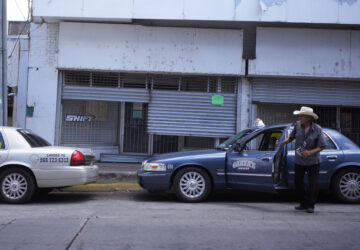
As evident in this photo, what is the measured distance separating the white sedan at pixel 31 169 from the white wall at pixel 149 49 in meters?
5.12

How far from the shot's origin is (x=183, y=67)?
39.6ft

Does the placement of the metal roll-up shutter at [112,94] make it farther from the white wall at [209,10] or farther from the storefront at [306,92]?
the storefront at [306,92]

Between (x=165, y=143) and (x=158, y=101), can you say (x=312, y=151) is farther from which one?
(x=165, y=143)

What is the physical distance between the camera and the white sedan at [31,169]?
7242 millimetres

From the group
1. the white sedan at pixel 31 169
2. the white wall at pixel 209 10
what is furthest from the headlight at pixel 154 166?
the white wall at pixel 209 10

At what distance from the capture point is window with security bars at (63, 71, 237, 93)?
12.4m

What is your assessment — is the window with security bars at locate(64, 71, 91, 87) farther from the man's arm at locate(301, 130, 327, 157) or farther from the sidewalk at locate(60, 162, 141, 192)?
the man's arm at locate(301, 130, 327, 157)

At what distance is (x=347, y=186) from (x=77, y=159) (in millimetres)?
4811

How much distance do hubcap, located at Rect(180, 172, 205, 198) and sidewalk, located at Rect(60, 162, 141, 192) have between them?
2.13 m

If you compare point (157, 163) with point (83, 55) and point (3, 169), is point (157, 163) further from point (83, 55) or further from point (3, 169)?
point (83, 55)

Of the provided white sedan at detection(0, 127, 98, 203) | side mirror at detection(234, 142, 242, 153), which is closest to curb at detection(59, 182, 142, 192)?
white sedan at detection(0, 127, 98, 203)

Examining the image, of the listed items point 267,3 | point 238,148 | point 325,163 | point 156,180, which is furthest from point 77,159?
point 267,3

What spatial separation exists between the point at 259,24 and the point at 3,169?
322 inches

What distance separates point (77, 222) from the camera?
572 centimetres
